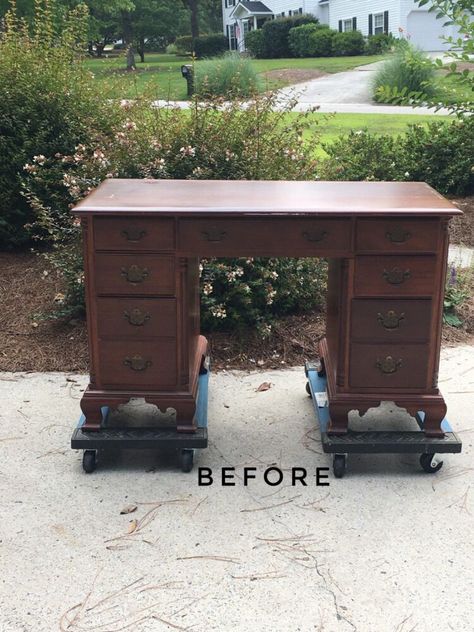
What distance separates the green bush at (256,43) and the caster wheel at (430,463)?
40008 mm

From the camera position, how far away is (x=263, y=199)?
3.16 metres

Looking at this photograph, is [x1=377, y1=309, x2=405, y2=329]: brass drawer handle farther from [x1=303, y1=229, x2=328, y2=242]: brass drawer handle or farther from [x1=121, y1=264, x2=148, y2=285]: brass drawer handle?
[x1=121, y1=264, x2=148, y2=285]: brass drawer handle

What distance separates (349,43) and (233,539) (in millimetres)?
36428

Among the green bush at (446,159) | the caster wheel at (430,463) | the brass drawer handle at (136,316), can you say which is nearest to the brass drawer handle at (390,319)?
the caster wheel at (430,463)

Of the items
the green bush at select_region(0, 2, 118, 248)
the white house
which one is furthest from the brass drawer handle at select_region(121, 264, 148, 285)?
the white house

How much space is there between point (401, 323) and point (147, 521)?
1.34 metres

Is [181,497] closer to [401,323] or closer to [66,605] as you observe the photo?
[66,605]

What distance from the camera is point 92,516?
2865mm

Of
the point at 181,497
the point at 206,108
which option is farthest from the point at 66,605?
the point at 206,108

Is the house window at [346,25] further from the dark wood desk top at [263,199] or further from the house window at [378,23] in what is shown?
the dark wood desk top at [263,199]

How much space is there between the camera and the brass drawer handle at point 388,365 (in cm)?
314

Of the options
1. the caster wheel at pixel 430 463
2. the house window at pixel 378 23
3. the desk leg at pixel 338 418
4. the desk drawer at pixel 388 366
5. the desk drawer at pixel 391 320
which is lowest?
the caster wheel at pixel 430 463

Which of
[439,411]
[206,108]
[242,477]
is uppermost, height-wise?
[206,108]

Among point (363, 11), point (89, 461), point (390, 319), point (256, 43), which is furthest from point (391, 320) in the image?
point (363, 11)
